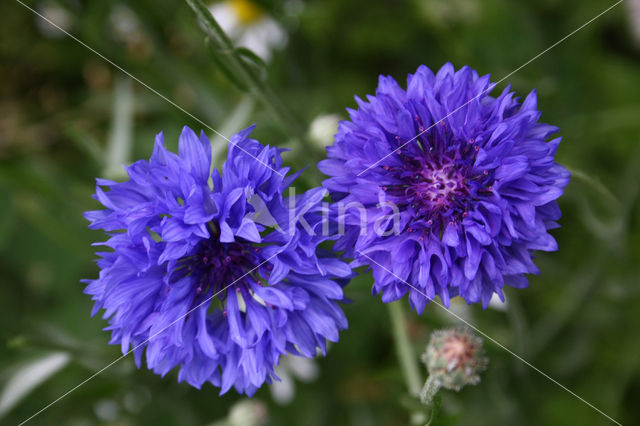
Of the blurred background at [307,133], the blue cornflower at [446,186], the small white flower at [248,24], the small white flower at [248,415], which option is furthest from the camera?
the small white flower at [248,24]

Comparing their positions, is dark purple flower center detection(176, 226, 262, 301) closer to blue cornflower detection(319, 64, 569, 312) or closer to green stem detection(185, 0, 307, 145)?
blue cornflower detection(319, 64, 569, 312)

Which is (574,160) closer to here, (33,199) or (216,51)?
(216,51)

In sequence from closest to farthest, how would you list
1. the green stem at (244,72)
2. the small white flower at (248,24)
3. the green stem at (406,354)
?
the green stem at (244,72)
the green stem at (406,354)
the small white flower at (248,24)

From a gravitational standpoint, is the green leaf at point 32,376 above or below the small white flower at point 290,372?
above

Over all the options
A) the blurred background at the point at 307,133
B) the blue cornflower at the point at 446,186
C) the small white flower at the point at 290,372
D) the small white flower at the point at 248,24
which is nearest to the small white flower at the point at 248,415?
the blurred background at the point at 307,133

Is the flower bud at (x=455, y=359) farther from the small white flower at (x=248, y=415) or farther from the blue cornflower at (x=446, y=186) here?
the small white flower at (x=248, y=415)

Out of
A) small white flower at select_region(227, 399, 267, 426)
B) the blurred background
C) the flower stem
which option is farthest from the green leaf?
the flower stem

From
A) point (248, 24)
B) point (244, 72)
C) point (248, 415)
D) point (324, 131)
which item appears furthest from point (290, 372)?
point (248, 24)
